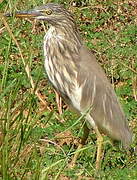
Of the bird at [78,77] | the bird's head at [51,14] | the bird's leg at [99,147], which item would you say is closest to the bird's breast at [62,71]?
the bird at [78,77]

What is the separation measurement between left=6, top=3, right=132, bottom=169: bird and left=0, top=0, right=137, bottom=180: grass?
150 millimetres

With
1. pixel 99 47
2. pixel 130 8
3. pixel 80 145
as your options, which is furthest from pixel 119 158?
pixel 130 8

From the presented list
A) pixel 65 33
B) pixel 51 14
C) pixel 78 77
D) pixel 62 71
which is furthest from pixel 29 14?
pixel 78 77

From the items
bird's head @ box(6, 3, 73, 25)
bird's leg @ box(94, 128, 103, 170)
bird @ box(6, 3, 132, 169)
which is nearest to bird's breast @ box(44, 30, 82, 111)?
bird @ box(6, 3, 132, 169)

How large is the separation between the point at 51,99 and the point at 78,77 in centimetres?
131

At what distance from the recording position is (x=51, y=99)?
7.43 meters

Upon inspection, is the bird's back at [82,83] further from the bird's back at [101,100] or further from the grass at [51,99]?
the grass at [51,99]

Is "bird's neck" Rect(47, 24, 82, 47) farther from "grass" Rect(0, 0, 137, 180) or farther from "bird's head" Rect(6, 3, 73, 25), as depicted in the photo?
"grass" Rect(0, 0, 137, 180)

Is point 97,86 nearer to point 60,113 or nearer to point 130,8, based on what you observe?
point 60,113

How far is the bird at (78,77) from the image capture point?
6.09 meters

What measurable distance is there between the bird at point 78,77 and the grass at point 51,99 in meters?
0.15

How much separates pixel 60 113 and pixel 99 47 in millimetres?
1593

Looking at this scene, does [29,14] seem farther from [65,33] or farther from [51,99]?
[51,99]

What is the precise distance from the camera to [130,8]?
9484mm
